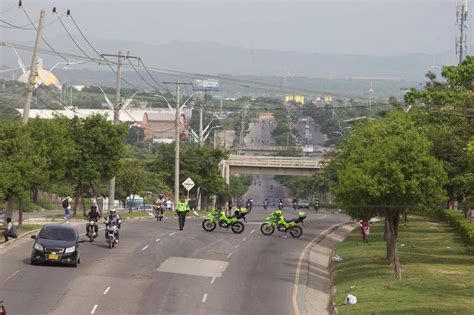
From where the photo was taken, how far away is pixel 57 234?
4106 cm

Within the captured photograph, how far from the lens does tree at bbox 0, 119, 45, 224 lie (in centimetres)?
4931

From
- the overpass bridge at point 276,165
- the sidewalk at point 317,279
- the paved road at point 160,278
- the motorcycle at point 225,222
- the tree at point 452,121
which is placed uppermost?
the tree at point 452,121

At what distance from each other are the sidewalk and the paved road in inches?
23.9

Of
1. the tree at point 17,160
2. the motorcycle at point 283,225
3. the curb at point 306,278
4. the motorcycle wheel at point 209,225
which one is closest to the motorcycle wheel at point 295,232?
the motorcycle at point 283,225

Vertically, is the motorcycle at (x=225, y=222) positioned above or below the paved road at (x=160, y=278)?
above

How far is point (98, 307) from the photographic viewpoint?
3212 cm

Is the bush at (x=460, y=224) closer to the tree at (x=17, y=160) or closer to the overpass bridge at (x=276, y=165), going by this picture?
the tree at (x=17, y=160)

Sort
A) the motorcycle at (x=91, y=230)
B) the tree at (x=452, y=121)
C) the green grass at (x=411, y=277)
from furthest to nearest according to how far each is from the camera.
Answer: the tree at (x=452, y=121), the motorcycle at (x=91, y=230), the green grass at (x=411, y=277)

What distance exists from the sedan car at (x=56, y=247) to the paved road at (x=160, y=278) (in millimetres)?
377

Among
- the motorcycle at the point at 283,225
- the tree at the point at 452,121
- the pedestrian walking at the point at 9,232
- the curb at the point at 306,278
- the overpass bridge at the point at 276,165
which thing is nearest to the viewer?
the curb at the point at 306,278

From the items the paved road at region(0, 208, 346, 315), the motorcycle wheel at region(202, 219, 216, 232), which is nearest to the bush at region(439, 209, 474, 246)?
the paved road at region(0, 208, 346, 315)

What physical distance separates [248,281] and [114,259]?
21.7 feet

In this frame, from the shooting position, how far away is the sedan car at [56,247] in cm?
4006

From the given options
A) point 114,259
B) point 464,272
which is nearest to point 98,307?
point 114,259
